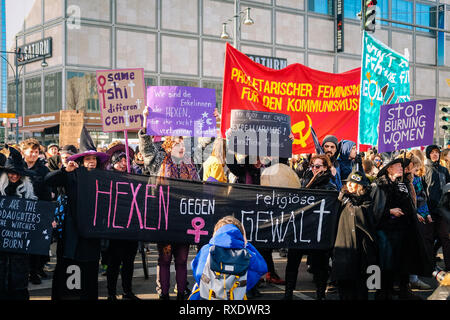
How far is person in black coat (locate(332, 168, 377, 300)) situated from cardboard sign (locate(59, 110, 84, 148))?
1136cm

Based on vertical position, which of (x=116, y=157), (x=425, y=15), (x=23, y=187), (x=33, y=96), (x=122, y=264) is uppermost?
(x=425, y=15)

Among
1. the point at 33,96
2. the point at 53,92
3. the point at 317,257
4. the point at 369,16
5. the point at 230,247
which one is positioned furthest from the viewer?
the point at 33,96

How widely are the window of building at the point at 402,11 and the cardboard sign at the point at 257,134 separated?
40008mm

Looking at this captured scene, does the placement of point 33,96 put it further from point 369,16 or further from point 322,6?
point 369,16

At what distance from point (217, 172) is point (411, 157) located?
2684 mm

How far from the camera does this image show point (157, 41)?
109ft

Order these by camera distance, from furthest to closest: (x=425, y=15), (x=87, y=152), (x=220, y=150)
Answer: (x=425, y=15) → (x=220, y=150) → (x=87, y=152)

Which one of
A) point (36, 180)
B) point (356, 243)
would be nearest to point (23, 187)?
point (36, 180)

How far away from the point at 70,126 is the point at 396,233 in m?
11.9

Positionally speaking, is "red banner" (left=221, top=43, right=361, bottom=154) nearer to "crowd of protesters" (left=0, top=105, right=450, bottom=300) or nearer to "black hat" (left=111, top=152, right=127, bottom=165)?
"crowd of protesters" (left=0, top=105, right=450, bottom=300)

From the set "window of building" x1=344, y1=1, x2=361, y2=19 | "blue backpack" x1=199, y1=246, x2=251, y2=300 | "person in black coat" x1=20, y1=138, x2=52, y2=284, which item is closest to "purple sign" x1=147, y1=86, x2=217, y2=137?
"person in black coat" x1=20, y1=138, x2=52, y2=284

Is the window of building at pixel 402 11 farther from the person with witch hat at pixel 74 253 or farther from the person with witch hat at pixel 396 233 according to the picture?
the person with witch hat at pixel 74 253

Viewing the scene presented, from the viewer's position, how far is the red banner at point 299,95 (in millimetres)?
7914
